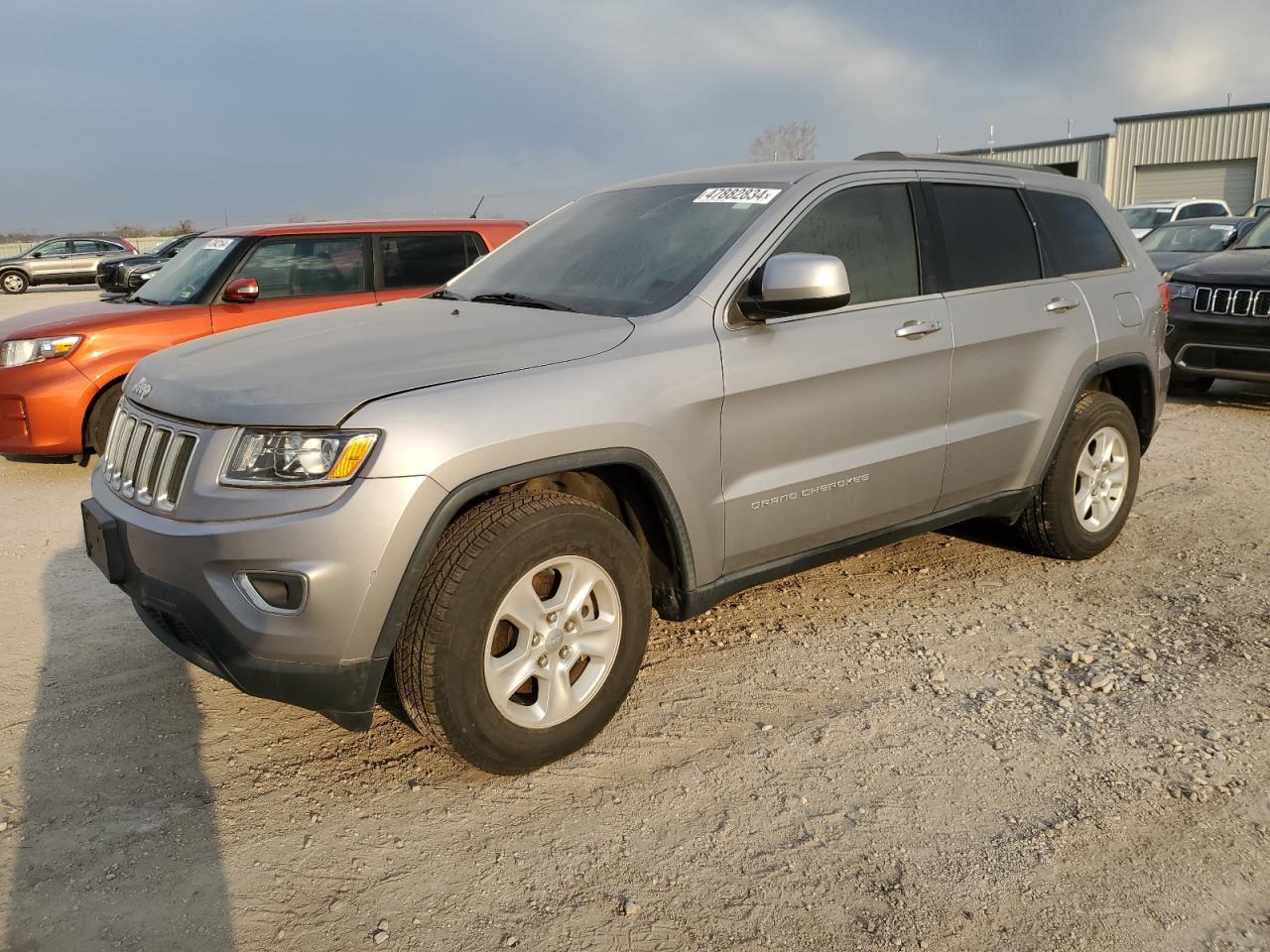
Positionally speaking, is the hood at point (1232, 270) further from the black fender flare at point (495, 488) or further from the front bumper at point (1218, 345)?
the black fender flare at point (495, 488)

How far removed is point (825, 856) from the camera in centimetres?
271

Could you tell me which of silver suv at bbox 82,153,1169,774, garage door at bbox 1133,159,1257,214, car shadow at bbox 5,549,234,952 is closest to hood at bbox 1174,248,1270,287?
silver suv at bbox 82,153,1169,774

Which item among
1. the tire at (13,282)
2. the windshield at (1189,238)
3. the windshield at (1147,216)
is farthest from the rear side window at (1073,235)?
the tire at (13,282)

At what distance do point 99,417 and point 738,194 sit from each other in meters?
4.78

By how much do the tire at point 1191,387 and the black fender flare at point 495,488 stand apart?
24.3 ft

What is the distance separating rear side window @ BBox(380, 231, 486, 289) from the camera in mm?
7523

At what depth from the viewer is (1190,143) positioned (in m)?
33.5

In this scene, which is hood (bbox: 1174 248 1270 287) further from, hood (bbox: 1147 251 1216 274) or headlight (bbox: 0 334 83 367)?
headlight (bbox: 0 334 83 367)

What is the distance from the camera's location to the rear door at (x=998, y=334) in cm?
409

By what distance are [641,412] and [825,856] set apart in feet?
4.37

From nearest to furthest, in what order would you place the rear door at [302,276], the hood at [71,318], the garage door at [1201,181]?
the hood at [71,318]
the rear door at [302,276]
the garage door at [1201,181]

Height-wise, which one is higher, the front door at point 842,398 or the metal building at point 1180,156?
the metal building at point 1180,156

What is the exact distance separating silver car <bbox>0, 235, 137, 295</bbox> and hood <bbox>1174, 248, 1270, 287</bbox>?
2675 centimetres

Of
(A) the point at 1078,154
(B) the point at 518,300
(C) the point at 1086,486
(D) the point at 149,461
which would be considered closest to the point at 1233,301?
(C) the point at 1086,486
